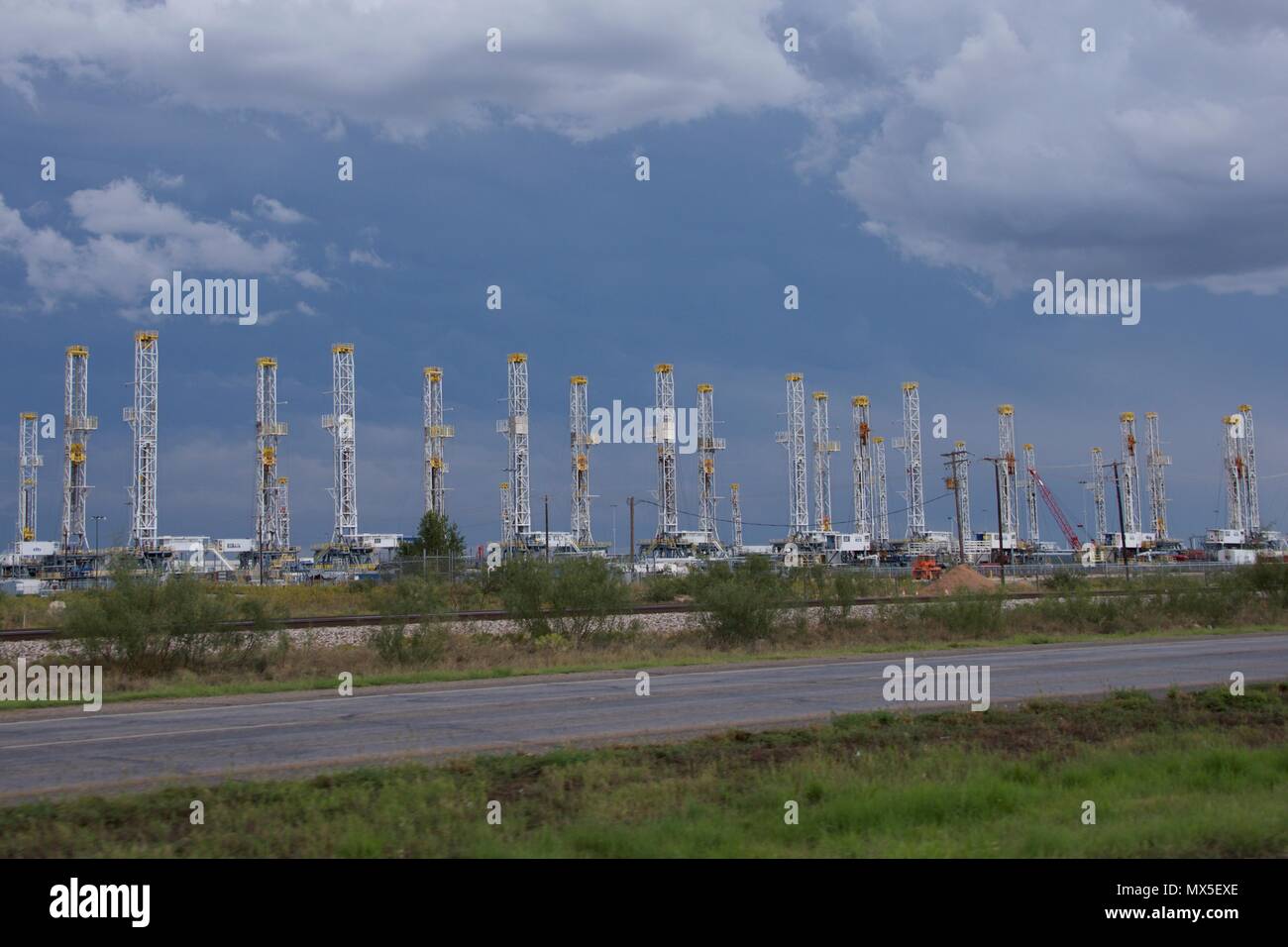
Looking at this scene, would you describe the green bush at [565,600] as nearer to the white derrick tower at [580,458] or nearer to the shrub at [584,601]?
the shrub at [584,601]

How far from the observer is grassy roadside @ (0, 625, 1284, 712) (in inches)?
936

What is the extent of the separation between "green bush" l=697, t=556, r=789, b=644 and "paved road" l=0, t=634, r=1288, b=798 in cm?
837

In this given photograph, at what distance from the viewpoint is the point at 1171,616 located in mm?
41969

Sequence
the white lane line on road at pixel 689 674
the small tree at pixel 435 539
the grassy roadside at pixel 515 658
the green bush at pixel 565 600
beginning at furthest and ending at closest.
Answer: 1. the small tree at pixel 435 539
2. the green bush at pixel 565 600
3. the grassy roadside at pixel 515 658
4. the white lane line on road at pixel 689 674

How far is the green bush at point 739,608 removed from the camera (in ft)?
116

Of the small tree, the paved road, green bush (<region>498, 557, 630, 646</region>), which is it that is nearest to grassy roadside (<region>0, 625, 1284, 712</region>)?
green bush (<region>498, 557, 630, 646</region>)

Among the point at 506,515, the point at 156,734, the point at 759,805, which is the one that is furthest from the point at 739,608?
the point at 506,515

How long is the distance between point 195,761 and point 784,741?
22.2 feet

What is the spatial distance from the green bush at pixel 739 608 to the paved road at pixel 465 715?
8.37 m

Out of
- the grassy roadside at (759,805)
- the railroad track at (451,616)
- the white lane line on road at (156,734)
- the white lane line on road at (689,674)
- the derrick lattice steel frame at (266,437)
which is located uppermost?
the derrick lattice steel frame at (266,437)

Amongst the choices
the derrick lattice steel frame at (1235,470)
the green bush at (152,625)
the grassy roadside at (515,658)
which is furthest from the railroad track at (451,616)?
the derrick lattice steel frame at (1235,470)
